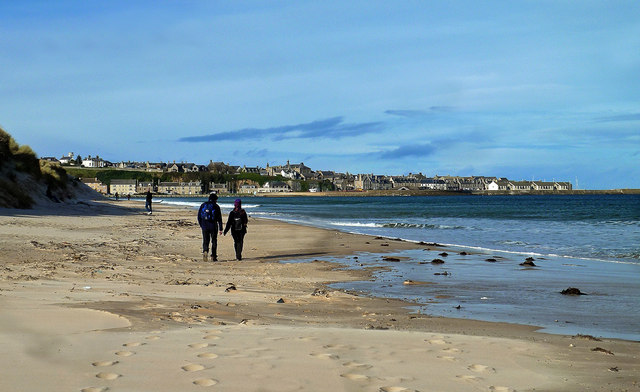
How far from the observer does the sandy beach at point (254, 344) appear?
4.52 metres

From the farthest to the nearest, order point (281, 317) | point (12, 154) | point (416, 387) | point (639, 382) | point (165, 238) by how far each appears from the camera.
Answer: point (12, 154) < point (165, 238) < point (281, 317) < point (639, 382) < point (416, 387)

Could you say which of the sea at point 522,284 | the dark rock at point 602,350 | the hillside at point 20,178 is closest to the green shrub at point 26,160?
the hillside at point 20,178

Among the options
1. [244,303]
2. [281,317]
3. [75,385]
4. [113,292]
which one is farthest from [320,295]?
[75,385]

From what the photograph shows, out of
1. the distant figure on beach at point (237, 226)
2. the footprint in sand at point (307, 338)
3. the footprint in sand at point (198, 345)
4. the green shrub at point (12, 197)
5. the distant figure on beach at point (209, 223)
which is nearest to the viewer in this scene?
the footprint in sand at point (198, 345)

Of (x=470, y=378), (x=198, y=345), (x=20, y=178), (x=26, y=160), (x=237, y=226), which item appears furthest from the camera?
(x=26, y=160)

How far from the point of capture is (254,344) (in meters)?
5.68

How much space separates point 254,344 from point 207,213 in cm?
1036

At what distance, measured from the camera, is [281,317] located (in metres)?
7.68

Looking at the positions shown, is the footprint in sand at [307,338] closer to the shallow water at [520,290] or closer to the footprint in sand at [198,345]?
the footprint in sand at [198,345]

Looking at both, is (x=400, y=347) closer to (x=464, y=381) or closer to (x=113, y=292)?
(x=464, y=381)

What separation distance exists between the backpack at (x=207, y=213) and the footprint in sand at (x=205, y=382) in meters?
11.4

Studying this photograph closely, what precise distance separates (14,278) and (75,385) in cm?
631

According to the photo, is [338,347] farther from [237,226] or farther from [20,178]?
[20,178]

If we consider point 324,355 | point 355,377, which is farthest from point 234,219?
point 355,377
